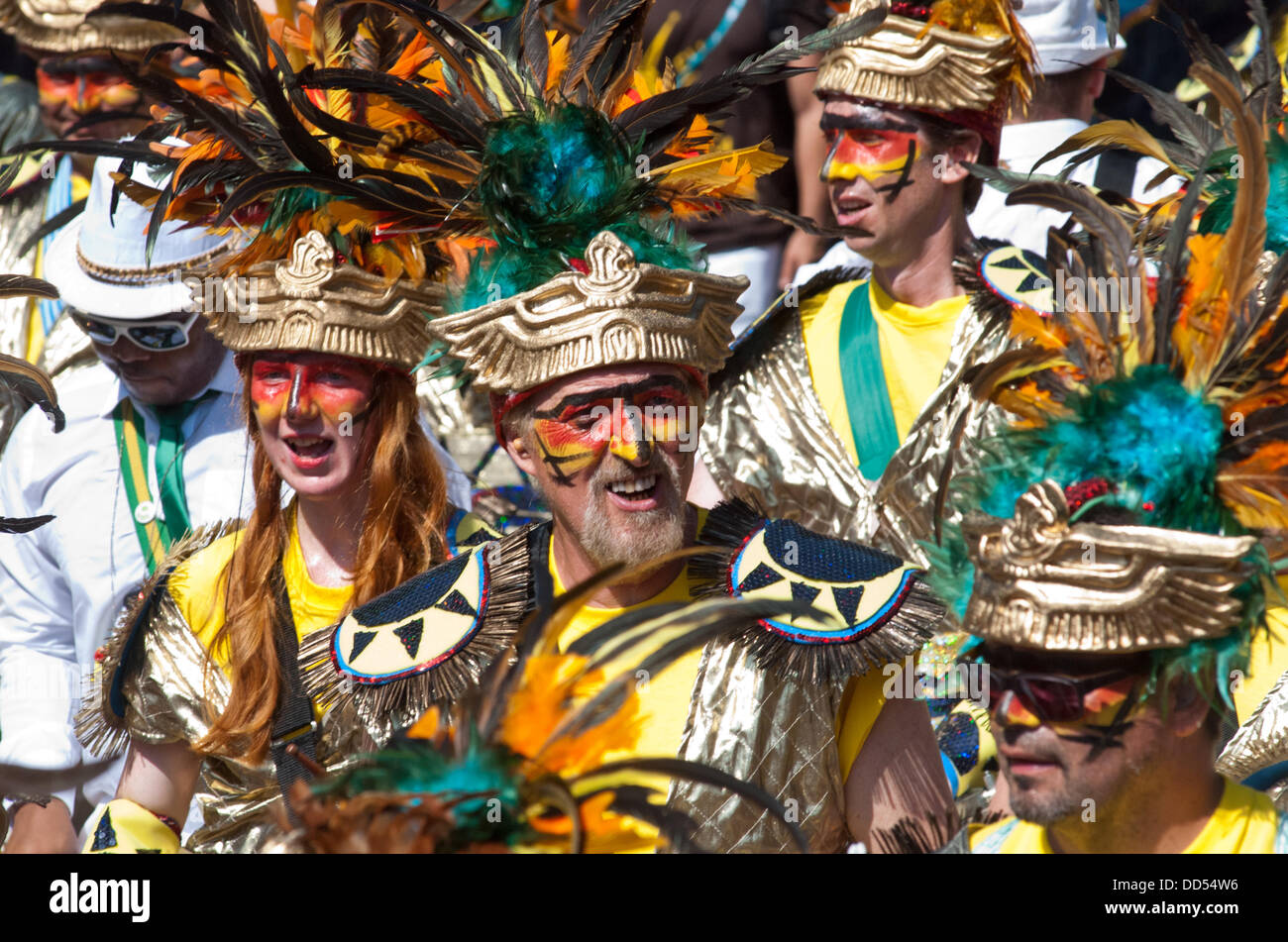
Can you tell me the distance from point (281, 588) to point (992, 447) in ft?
5.10

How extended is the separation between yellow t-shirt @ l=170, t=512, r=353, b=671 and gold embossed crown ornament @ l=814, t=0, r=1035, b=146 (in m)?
1.90

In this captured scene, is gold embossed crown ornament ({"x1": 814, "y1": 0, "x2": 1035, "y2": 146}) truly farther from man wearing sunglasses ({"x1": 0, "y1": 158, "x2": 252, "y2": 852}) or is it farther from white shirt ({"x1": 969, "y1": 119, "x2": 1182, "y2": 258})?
man wearing sunglasses ({"x1": 0, "y1": 158, "x2": 252, "y2": 852})

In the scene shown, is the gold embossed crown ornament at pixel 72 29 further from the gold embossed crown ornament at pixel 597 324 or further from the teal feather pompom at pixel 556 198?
the gold embossed crown ornament at pixel 597 324

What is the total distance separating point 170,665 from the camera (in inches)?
144

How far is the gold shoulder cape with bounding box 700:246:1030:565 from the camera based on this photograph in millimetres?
4422

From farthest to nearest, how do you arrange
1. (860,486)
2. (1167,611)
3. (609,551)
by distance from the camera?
(860,486), (609,551), (1167,611)

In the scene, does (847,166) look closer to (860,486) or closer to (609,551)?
(860,486)

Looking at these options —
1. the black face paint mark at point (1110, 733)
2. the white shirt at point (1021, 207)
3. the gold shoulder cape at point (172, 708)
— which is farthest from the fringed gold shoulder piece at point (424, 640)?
the white shirt at point (1021, 207)

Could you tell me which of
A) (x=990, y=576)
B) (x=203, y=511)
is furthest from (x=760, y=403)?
(x=990, y=576)

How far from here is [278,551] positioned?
12.5ft

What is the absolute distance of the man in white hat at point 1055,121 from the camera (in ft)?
17.6

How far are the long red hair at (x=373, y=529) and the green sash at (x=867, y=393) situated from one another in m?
1.19

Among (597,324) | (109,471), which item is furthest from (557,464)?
(109,471)

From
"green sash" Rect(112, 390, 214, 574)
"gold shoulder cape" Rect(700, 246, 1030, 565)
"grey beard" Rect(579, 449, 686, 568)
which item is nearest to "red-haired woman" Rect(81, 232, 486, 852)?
"grey beard" Rect(579, 449, 686, 568)
